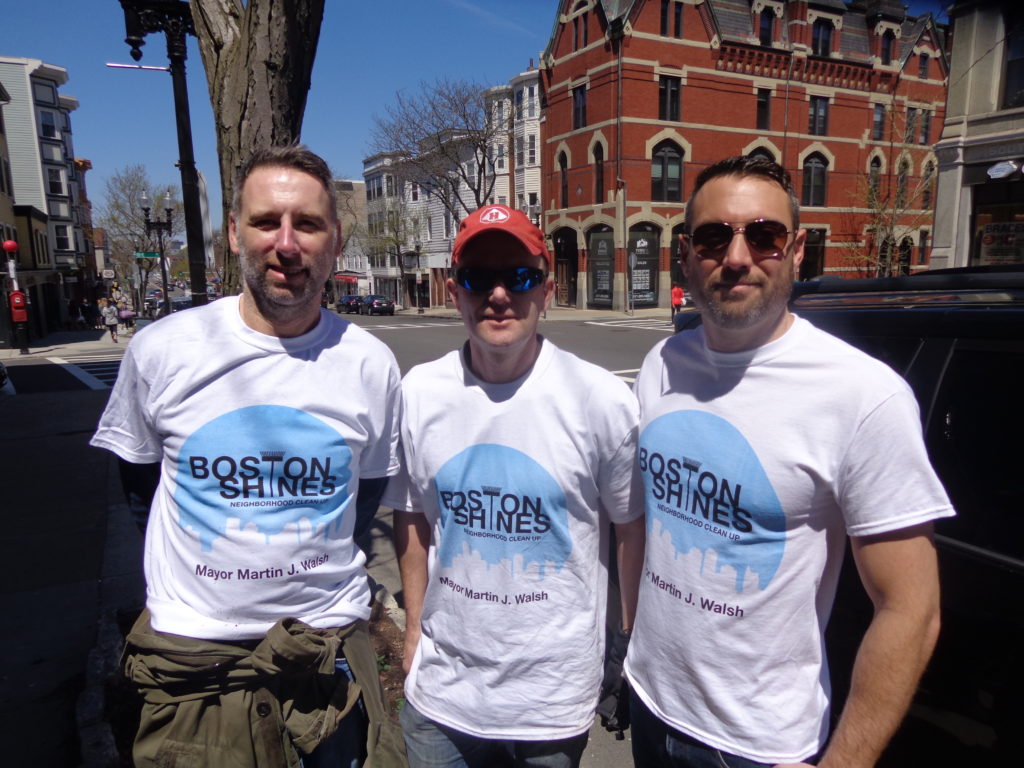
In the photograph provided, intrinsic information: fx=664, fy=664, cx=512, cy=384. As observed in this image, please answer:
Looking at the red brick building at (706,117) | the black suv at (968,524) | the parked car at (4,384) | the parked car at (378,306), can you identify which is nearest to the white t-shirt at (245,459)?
the black suv at (968,524)

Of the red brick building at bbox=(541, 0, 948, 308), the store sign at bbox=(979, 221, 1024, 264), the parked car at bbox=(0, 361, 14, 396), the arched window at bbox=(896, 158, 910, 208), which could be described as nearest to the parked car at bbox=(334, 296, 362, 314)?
the red brick building at bbox=(541, 0, 948, 308)

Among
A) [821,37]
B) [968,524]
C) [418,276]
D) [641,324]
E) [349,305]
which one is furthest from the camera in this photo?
[418,276]

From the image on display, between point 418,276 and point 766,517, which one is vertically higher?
point 418,276

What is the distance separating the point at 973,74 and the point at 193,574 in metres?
20.6

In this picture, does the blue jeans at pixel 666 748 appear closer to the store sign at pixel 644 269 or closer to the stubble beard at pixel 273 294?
the stubble beard at pixel 273 294

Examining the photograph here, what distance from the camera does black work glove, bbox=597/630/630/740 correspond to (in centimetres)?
205

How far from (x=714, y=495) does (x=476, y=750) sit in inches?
41.8

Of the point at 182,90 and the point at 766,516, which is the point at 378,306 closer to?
the point at 182,90

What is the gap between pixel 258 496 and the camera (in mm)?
1911

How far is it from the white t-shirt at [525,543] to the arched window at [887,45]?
146 ft

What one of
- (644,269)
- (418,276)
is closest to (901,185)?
(644,269)

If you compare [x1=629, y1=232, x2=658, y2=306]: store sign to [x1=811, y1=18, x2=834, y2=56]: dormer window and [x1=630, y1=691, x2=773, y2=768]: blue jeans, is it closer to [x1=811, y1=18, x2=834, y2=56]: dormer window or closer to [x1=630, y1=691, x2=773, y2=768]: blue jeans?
[x1=811, y1=18, x2=834, y2=56]: dormer window

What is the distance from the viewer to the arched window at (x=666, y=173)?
33.4 meters

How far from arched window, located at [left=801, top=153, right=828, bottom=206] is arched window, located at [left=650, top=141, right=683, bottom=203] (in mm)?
7777
